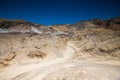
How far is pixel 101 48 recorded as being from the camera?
23266 millimetres

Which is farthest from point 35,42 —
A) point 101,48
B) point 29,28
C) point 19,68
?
point 29,28

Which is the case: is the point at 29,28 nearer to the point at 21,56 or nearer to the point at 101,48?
the point at 21,56

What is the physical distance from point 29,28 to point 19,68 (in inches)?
1210

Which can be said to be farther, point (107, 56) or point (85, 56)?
point (85, 56)

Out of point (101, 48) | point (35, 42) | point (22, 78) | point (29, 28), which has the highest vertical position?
point (29, 28)

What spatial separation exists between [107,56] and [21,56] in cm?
1448

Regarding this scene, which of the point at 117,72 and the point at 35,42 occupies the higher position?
the point at 35,42

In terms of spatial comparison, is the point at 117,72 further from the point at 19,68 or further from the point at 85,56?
the point at 19,68

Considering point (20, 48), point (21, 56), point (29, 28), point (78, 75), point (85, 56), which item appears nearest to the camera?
point (78, 75)

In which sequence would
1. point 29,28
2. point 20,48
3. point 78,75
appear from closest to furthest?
point 78,75 → point 20,48 → point 29,28

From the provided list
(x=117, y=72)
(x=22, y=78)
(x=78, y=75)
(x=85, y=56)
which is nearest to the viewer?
(x=78, y=75)

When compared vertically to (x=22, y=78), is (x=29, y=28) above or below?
above

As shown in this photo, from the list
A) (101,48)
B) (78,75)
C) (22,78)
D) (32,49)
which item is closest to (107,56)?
(101,48)

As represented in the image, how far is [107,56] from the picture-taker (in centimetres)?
2050
